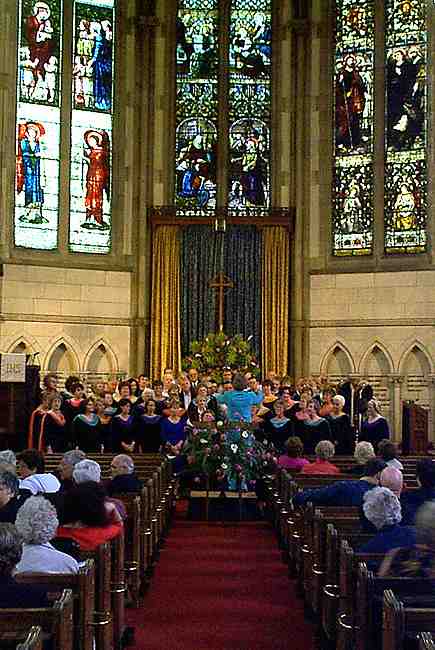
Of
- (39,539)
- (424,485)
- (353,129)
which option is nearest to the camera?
(39,539)

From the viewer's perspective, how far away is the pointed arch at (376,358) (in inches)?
894

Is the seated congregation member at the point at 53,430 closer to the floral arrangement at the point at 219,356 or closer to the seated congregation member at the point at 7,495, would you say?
the seated congregation member at the point at 7,495

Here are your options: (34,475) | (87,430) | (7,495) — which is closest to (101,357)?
(87,430)

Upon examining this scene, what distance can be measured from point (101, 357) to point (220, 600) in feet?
48.5

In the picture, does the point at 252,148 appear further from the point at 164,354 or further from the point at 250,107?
the point at 164,354

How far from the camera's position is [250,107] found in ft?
79.9

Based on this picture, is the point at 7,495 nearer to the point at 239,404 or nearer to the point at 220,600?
the point at 220,600

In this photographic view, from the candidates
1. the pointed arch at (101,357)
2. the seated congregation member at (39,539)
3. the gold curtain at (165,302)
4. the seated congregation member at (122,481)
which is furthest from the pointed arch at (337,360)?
the seated congregation member at (39,539)

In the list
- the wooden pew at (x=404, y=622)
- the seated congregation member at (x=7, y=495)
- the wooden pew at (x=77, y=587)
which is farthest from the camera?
the seated congregation member at (x=7, y=495)

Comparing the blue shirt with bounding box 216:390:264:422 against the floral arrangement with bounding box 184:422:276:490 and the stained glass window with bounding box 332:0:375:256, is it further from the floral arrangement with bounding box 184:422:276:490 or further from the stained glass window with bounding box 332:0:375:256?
the stained glass window with bounding box 332:0:375:256

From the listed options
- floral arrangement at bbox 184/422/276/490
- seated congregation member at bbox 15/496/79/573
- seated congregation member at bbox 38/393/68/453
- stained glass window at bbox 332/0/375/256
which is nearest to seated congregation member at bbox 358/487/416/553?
seated congregation member at bbox 15/496/79/573

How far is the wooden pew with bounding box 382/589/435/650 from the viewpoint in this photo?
4.43 metres

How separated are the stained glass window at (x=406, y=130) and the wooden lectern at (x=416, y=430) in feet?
13.4

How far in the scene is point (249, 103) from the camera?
79.9 ft
